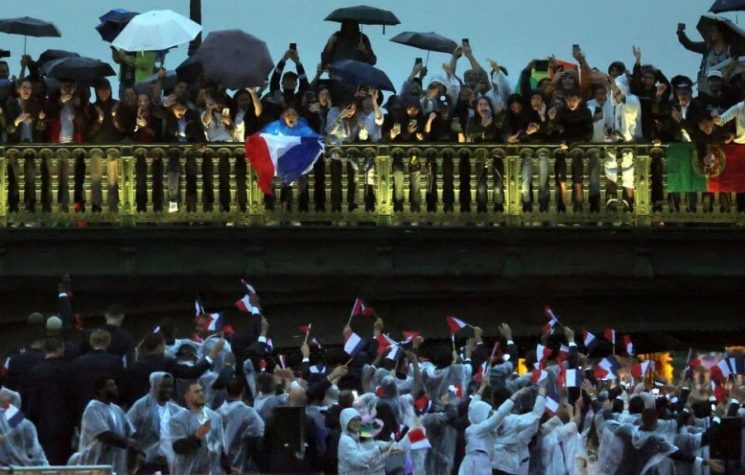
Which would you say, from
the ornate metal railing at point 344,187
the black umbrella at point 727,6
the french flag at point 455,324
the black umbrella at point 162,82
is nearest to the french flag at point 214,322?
the ornate metal railing at point 344,187

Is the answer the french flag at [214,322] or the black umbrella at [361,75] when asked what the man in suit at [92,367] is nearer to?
the french flag at [214,322]

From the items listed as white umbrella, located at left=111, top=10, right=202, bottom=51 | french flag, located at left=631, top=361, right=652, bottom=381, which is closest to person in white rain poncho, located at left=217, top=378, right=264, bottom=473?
french flag, located at left=631, top=361, right=652, bottom=381

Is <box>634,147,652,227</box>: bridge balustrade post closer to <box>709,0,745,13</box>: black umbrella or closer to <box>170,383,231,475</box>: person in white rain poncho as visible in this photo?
<box>709,0,745,13</box>: black umbrella

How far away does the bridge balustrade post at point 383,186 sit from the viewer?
106 ft

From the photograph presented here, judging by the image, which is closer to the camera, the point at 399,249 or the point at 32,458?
the point at 32,458

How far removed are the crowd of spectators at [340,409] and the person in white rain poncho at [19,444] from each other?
0.04 ft

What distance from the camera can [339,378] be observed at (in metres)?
25.3

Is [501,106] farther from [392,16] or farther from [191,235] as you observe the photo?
[191,235]

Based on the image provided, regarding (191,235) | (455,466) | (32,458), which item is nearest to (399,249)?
(191,235)

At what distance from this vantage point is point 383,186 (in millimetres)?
32406

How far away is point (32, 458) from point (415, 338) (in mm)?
7045

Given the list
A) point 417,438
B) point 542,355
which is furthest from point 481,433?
point 542,355

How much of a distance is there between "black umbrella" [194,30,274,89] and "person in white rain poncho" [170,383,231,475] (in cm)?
947

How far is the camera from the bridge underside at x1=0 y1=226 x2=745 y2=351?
32.4m
